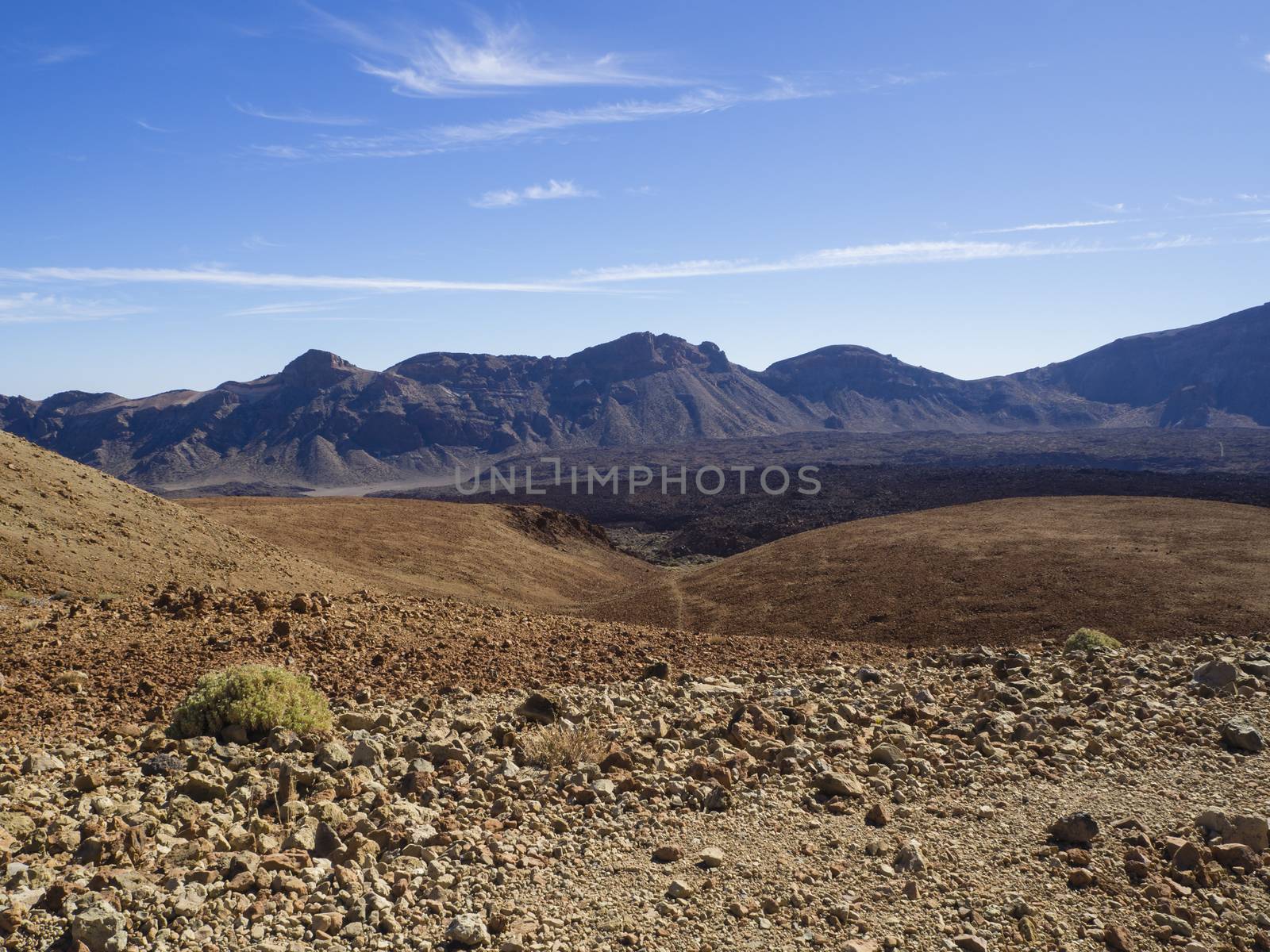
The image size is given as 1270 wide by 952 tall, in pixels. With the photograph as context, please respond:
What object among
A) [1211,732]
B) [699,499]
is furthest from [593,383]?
[1211,732]

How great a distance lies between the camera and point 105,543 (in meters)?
15.9

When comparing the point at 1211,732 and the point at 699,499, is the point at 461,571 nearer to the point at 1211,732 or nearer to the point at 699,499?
the point at 1211,732

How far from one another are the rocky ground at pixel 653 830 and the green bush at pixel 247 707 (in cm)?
24

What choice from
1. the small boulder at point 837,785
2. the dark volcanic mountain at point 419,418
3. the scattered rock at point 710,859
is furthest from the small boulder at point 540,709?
the dark volcanic mountain at point 419,418

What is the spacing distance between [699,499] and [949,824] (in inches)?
2477

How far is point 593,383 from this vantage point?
634 ft

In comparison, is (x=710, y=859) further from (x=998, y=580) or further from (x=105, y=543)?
(x=998, y=580)

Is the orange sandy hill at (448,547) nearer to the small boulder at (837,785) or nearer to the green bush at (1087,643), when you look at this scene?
the green bush at (1087,643)

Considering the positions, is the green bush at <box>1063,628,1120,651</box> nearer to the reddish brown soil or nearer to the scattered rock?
the reddish brown soil

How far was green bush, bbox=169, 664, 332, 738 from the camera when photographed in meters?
7.22

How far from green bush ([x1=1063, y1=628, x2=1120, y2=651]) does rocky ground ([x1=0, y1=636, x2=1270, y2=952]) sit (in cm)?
355

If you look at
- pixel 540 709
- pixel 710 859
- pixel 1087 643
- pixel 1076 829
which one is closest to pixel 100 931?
pixel 710 859

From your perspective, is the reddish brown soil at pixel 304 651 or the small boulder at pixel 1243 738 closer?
the small boulder at pixel 1243 738

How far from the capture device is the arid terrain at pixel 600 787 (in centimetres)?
482
